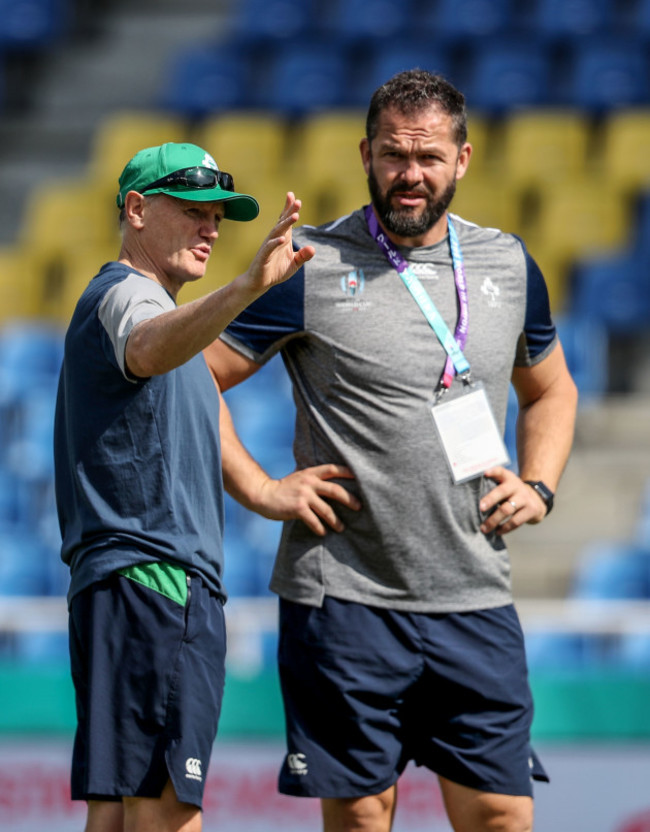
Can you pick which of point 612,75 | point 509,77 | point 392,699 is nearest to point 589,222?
point 612,75

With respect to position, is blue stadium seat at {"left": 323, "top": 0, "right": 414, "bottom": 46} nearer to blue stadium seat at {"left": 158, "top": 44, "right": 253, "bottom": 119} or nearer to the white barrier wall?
blue stadium seat at {"left": 158, "top": 44, "right": 253, "bottom": 119}

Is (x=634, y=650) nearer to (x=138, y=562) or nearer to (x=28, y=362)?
(x=138, y=562)

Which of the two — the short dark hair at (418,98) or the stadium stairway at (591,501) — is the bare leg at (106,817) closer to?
the short dark hair at (418,98)

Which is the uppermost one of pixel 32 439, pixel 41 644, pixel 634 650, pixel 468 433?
pixel 468 433

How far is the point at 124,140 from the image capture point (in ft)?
32.1

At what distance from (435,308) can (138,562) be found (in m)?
0.87

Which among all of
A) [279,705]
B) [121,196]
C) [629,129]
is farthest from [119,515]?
[629,129]

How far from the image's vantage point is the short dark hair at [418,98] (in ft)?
9.53

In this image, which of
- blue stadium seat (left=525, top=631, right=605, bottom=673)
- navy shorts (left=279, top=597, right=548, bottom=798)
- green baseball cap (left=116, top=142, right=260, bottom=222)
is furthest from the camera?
blue stadium seat (left=525, top=631, right=605, bottom=673)

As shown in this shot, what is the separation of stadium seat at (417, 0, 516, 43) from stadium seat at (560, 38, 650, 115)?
76cm

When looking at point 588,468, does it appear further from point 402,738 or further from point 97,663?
point 97,663

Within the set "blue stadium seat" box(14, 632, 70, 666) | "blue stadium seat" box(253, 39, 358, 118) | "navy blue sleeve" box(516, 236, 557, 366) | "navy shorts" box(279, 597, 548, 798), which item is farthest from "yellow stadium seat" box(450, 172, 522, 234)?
"navy shorts" box(279, 597, 548, 798)

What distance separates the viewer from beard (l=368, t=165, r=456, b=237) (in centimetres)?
292

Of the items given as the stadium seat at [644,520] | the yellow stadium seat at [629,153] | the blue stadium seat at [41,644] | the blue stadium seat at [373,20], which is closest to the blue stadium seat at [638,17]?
the yellow stadium seat at [629,153]
